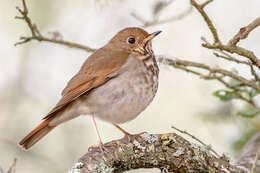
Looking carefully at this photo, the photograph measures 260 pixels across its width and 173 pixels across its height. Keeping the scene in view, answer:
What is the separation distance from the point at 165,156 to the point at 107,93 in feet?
4.21

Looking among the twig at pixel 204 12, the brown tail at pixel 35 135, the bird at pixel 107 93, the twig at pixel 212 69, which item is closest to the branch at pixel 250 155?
the twig at pixel 212 69

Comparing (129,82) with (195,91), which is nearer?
(129,82)

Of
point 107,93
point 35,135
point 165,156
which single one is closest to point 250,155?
point 165,156

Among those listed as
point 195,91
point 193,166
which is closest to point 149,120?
point 195,91

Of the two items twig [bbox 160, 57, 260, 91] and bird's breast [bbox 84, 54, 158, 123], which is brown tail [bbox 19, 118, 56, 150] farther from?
twig [bbox 160, 57, 260, 91]

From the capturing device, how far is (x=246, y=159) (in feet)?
13.8

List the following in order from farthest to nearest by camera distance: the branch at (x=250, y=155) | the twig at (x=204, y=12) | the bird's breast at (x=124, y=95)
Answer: the bird's breast at (x=124, y=95)
the branch at (x=250, y=155)
the twig at (x=204, y=12)

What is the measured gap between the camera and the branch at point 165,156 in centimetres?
332

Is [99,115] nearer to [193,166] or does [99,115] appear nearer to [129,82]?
[129,82]

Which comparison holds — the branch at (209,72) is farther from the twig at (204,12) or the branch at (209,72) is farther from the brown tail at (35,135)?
the brown tail at (35,135)

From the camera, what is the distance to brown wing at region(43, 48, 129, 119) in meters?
4.49

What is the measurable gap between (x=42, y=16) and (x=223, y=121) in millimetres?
3429

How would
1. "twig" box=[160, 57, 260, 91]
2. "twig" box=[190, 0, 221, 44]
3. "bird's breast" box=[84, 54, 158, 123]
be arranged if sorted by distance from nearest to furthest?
"twig" box=[190, 0, 221, 44] < "twig" box=[160, 57, 260, 91] < "bird's breast" box=[84, 54, 158, 123]

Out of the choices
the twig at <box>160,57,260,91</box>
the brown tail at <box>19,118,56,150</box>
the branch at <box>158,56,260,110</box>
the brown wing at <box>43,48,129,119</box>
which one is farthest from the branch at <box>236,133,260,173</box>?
the brown tail at <box>19,118,56,150</box>
